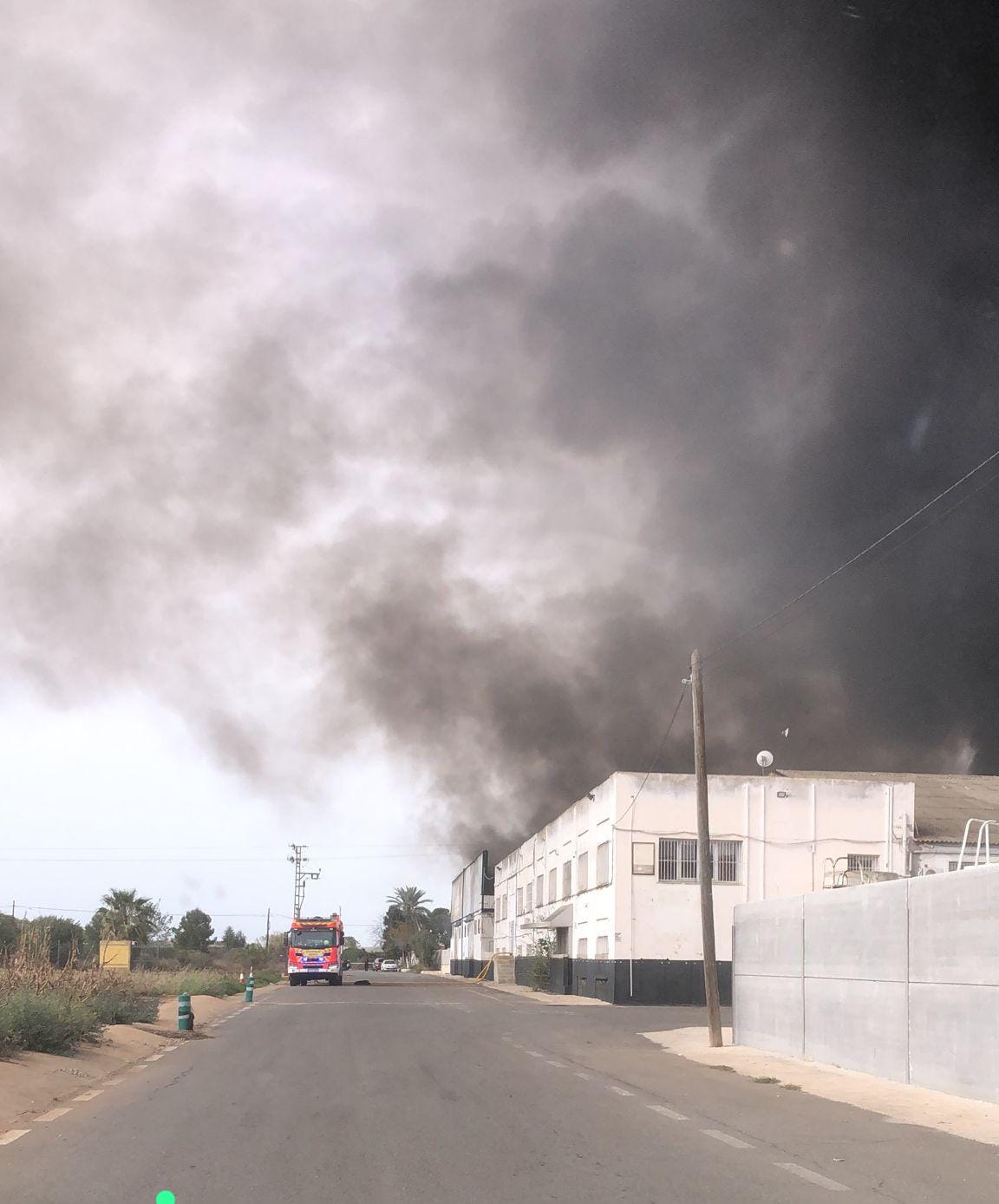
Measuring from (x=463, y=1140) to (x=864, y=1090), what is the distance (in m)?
7.04

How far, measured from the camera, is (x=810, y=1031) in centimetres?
1997

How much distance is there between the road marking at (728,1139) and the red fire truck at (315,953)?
54.4m

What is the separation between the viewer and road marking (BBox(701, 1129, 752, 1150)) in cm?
1030

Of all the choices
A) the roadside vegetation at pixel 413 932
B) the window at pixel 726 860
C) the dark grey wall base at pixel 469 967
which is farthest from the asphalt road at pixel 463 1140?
the roadside vegetation at pixel 413 932

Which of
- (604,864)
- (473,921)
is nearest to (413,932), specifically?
(473,921)

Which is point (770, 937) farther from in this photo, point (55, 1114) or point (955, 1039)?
point (55, 1114)

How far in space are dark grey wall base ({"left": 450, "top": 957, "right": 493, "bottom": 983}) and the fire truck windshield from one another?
19.4m

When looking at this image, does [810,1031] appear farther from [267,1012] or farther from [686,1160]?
[267,1012]

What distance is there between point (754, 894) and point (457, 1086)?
3349 centimetres

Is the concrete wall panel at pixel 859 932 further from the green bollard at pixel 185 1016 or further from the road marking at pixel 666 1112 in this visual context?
the green bollard at pixel 185 1016

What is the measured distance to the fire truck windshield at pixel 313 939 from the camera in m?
63.6

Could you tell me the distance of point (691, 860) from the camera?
47156mm

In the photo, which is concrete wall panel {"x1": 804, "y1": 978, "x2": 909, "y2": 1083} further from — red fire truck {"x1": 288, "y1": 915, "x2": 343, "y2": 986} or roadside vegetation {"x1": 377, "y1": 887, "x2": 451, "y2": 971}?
roadside vegetation {"x1": 377, "y1": 887, "x2": 451, "y2": 971}

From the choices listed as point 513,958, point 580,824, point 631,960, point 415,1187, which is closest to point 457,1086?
point 415,1187
